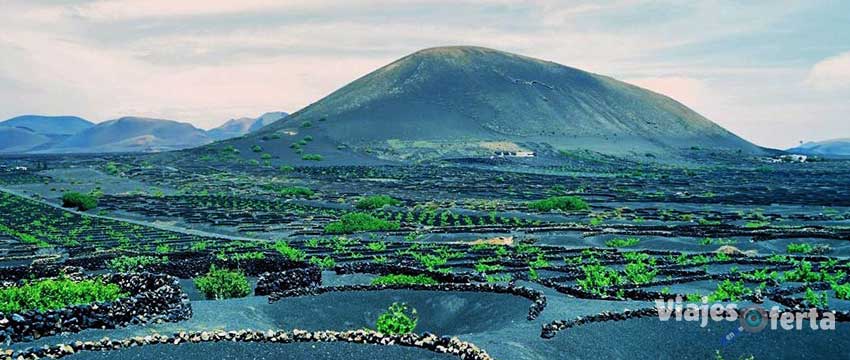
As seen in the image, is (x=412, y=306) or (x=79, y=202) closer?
(x=412, y=306)

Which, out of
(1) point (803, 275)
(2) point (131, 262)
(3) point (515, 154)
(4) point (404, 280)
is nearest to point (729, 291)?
(1) point (803, 275)

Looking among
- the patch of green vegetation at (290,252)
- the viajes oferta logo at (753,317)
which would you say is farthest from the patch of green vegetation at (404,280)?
the viajes oferta logo at (753,317)

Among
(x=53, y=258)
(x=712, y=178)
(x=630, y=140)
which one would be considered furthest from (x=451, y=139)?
(x=53, y=258)

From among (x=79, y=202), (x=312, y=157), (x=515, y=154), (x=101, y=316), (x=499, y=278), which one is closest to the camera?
(x=101, y=316)

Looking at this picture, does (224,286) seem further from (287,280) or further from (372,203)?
(372,203)

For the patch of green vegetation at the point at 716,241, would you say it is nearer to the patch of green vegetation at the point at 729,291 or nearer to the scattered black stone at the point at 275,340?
the patch of green vegetation at the point at 729,291

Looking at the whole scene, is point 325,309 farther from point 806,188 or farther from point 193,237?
point 806,188

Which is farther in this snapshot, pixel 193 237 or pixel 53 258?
pixel 193 237
